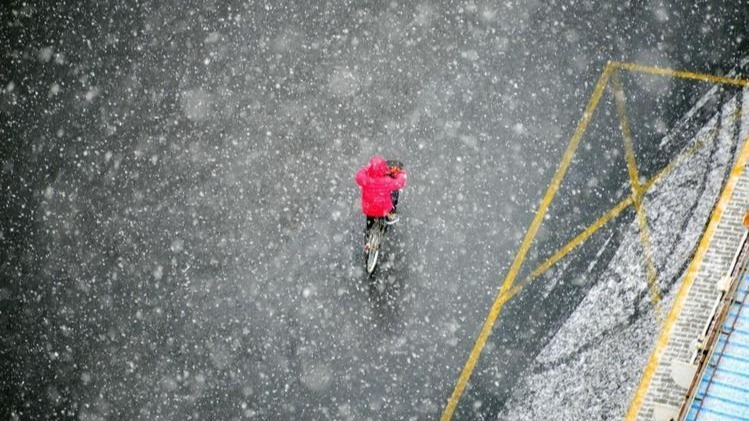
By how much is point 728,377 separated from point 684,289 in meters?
1.36

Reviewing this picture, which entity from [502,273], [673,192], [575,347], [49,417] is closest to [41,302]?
[49,417]

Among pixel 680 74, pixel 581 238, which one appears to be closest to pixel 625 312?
pixel 581 238

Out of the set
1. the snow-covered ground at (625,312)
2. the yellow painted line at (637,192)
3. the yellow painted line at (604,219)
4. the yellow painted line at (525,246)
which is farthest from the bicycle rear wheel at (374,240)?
the yellow painted line at (637,192)

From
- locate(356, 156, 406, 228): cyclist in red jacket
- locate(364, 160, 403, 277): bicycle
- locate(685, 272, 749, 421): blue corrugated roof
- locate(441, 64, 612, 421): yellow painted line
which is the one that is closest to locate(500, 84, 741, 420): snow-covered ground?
locate(441, 64, 612, 421): yellow painted line

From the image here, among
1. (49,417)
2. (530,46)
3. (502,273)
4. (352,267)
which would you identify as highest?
(530,46)

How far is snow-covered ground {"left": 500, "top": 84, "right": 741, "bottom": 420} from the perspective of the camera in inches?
398

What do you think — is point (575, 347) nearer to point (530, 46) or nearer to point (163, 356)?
point (530, 46)

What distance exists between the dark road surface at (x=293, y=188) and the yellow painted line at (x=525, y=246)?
0.35 feet

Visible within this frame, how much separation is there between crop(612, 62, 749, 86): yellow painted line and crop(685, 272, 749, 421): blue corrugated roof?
2.89 metres

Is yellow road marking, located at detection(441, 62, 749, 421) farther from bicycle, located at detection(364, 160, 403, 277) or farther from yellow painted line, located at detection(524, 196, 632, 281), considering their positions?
bicycle, located at detection(364, 160, 403, 277)

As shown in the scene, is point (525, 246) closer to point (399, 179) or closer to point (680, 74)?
point (399, 179)

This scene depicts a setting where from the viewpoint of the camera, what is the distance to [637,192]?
1046 centimetres

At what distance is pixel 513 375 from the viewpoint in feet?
33.5

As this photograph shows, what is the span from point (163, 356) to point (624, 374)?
5.53 m
